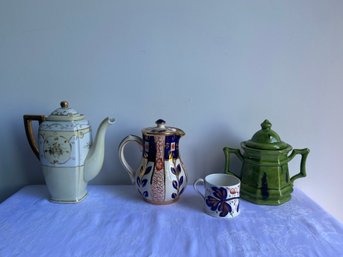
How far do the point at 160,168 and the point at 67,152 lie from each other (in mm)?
225

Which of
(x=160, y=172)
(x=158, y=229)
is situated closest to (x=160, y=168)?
(x=160, y=172)

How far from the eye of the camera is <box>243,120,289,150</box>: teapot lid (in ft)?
2.19

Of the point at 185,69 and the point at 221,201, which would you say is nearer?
the point at 221,201

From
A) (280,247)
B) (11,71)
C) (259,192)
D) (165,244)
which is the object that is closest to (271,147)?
(259,192)

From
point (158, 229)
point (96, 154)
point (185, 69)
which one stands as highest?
point (185, 69)

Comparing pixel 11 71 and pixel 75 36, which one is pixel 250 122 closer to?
pixel 75 36

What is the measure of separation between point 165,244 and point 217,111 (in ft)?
1.37

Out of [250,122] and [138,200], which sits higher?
[250,122]

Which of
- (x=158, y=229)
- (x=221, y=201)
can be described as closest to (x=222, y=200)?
(x=221, y=201)

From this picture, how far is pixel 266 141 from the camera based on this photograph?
68 cm

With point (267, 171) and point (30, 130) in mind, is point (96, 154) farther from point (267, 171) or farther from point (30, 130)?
point (267, 171)

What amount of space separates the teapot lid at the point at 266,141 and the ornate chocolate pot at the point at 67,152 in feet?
1.23

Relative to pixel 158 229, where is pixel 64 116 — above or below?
above

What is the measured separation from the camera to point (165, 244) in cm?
50
